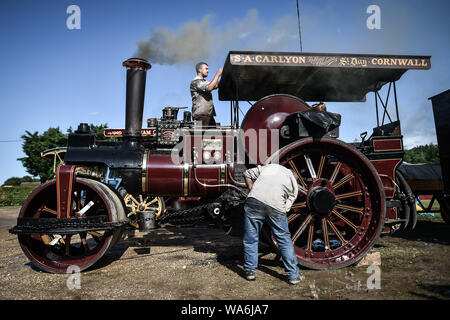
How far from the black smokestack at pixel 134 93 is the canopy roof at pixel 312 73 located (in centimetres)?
119

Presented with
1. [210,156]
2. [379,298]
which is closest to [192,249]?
[210,156]

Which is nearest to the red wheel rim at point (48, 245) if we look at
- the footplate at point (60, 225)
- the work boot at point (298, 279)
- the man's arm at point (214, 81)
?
the footplate at point (60, 225)

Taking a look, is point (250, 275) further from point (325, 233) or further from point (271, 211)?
point (325, 233)

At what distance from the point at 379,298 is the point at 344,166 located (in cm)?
188

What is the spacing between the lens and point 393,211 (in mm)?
3701

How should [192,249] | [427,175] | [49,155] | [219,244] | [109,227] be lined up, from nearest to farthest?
[109,227]
[192,249]
[219,244]
[427,175]
[49,155]

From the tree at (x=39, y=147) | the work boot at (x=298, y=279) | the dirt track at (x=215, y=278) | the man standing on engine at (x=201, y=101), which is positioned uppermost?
the tree at (x=39, y=147)

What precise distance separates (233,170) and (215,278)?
130cm

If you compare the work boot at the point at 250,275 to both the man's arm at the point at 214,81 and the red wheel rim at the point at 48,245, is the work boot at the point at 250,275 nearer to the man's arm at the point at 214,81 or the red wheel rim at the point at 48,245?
the red wheel rim at the point at 48,245

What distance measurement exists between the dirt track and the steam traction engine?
0.30 metres

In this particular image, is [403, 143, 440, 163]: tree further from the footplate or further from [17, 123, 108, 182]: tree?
the footplate

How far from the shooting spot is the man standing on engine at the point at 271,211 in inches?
117

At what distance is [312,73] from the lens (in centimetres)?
394
